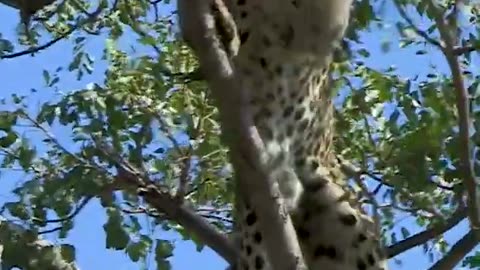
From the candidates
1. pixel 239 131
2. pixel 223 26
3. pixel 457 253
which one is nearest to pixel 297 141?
pixel 457 253

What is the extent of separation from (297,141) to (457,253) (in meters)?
0.63

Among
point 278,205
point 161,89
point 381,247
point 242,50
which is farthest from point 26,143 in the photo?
point 278,205

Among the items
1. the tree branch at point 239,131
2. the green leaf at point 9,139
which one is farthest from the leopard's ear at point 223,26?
the green leaf at point 9,139

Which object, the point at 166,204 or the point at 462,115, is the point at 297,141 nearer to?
the point at 166,204

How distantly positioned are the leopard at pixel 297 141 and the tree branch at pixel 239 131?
882 millimetres

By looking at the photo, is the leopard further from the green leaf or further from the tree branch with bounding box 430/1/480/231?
the green leaf

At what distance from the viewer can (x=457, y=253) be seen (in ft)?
11.2

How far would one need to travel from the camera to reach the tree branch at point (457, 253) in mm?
3373

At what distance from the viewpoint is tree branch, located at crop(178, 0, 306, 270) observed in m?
2.48

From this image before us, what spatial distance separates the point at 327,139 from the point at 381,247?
36cm

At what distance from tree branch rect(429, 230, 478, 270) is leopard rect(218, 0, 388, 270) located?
409 millimetres

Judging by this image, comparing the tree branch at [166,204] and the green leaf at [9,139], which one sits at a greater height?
the green leaf at [9,139]

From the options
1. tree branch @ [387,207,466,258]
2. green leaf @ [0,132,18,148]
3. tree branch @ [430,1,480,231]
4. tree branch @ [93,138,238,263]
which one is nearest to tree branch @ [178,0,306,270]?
tree branch @ [430,1,480,231]

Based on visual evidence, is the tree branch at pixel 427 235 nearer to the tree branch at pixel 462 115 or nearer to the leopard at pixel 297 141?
the leopard at pixel 297 141
